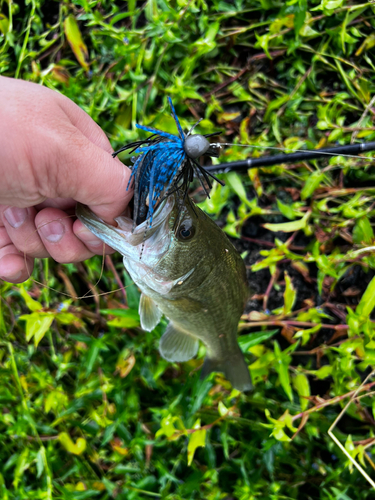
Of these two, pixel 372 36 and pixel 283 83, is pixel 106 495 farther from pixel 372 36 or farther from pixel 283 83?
pixel 372 36

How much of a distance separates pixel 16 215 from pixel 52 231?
206 mm

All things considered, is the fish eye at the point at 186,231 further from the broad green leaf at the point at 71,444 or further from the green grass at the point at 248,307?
the broad green leaf at the point at 71,444

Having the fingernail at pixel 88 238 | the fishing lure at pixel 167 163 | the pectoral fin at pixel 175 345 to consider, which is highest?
the fishing lure at pixel 167 163

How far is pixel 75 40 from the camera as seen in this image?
2916 millimetres

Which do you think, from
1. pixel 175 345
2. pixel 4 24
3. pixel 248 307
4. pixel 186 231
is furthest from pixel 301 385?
pixel 4 24

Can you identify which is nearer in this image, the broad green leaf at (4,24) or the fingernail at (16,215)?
the fingernail at (16,215)

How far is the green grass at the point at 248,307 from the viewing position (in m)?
2.34

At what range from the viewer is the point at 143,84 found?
2.72 metres

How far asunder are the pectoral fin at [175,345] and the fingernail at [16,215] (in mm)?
1008

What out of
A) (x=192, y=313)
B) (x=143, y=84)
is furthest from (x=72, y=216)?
(x=143, y=84)

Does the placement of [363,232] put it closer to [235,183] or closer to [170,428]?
[235,183]

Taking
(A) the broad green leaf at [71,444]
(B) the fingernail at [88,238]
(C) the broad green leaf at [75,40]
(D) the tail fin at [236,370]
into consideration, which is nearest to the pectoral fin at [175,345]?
(D) the tail fin at [236,370]

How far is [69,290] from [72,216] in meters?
1.19

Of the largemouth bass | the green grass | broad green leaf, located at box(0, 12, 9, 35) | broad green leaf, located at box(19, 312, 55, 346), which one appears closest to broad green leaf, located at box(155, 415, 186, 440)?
the green grass
